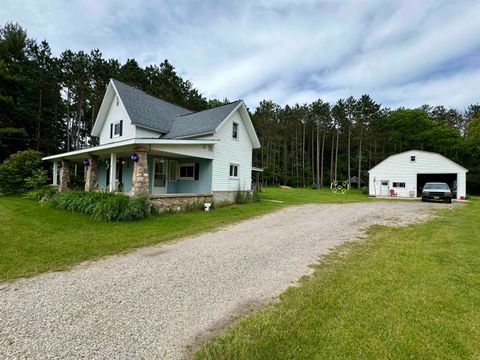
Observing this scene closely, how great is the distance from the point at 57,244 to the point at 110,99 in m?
14.9

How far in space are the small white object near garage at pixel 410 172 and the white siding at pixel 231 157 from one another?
18.3m

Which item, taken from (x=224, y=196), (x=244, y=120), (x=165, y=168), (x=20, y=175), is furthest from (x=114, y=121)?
(x=224, y=196)

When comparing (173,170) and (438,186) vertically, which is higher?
(173,170)

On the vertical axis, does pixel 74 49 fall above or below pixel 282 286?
above

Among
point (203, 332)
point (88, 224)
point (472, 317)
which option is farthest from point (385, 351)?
point (88, 224)

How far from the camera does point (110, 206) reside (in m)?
9.41

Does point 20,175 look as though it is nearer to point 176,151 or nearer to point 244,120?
point 176,151

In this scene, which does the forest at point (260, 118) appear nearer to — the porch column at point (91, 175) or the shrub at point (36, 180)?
the shrub at point (36, 180)

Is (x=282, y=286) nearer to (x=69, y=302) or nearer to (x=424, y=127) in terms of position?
(x=69, y=302)

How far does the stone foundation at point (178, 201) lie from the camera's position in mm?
11242

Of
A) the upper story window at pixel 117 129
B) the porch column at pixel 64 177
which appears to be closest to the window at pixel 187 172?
the upper story window at pixel 117 129

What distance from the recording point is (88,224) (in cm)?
890

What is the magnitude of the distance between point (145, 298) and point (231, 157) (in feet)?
43.6

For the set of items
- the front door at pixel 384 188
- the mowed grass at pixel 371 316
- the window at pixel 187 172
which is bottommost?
the mowed grass at pixel 371 316
